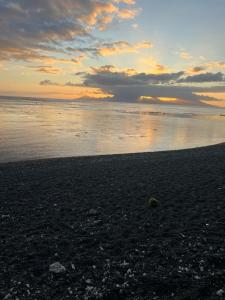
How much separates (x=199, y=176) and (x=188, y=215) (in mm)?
5352

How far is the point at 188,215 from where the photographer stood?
9727 mm

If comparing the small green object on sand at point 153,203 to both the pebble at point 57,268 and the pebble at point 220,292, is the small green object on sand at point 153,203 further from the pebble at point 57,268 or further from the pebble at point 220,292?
the pebble at point 220,292

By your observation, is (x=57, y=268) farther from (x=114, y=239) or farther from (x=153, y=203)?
(x=153, y=203)

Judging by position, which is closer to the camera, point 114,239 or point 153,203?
point 114,239

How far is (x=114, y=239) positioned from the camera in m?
8.30

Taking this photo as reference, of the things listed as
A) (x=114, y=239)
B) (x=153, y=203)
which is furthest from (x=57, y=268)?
(x=153, y=203)

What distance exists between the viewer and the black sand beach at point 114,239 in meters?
6.20

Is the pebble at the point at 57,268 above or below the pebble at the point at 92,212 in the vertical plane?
above

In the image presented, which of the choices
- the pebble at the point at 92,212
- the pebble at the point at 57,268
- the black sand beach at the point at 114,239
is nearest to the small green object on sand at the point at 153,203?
the black sand beach at the point at 114,239

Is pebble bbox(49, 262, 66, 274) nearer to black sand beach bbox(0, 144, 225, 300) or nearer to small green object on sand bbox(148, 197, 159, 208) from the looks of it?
black sand beach bbox(0, 144, 225, 300)

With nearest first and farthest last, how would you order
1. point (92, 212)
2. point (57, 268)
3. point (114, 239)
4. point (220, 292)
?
1. point (220, 292)
2. point (57, 268)
3. point (114, 239)
4. point (92, 212)

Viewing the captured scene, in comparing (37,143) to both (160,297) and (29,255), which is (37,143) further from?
(160,297)

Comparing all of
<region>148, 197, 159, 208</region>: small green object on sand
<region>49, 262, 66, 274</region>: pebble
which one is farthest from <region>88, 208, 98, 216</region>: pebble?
<region>49, 262, 66, 274</region>: pebble

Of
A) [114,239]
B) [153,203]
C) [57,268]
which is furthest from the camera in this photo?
[153,203]
